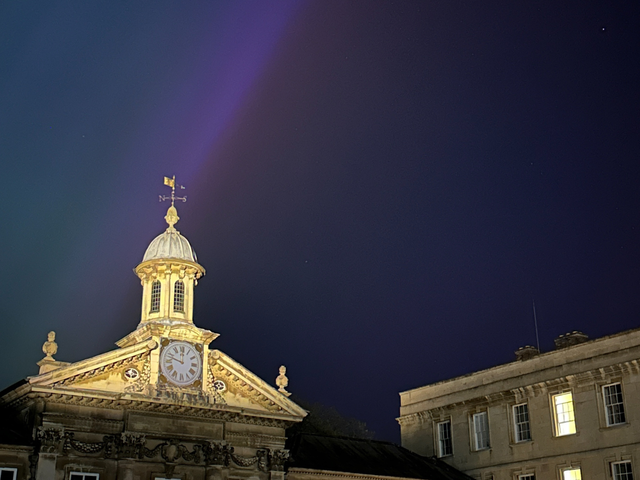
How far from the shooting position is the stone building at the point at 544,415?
133ft

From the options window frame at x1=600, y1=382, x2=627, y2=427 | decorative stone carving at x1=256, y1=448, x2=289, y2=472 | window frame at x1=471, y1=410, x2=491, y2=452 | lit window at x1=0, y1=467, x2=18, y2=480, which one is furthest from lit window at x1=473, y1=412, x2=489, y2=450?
lit window at x1=0, y1=467, x2=18, y2=480

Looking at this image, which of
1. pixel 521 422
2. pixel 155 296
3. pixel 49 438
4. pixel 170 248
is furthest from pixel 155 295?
pixel 521 422

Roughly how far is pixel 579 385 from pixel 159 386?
18.8 meters

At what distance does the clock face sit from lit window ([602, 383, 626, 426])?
17.8 metres

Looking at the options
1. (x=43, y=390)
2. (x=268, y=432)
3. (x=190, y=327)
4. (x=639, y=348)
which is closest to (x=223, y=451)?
(x=268, y=432)

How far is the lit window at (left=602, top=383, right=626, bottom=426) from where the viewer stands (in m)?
40.6

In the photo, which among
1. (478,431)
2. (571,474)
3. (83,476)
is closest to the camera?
(83,476)

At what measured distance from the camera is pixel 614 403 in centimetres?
4081

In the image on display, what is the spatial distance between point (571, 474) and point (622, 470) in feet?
8.72

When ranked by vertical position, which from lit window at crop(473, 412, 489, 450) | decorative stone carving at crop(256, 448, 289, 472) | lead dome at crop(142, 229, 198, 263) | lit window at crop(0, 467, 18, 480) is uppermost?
lead dome at crop(142, 229, 198, 263)

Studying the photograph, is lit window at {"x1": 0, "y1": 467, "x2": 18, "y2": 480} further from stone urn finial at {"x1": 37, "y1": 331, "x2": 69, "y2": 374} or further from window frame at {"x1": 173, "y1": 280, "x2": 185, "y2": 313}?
window frame at {"x1": 173, "y1": 280, "x2": 185, "y2": 313}

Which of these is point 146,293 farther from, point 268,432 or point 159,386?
point 268,432

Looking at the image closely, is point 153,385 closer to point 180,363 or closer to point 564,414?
point 180,363

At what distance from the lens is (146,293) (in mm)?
39969
